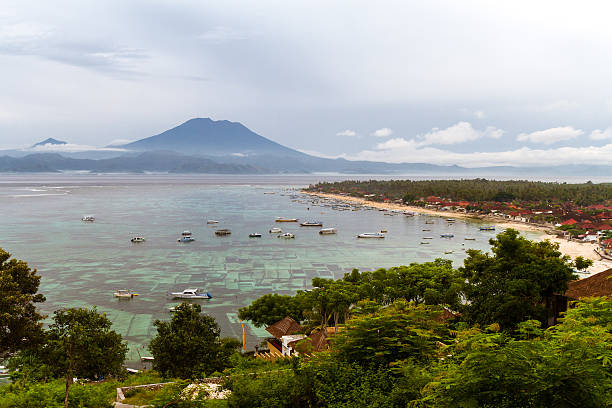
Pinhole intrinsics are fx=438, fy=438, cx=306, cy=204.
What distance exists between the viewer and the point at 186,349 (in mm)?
12680

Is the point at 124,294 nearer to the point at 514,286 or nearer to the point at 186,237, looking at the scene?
the point at 186,237

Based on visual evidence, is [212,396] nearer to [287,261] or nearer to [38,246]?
[287,261]

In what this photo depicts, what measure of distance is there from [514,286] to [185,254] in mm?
30140

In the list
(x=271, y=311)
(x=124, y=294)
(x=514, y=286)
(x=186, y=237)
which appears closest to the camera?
(x=514, y=286)

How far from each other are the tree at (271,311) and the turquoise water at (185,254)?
4.64 ft

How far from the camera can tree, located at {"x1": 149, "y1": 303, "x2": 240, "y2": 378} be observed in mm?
A: 12594

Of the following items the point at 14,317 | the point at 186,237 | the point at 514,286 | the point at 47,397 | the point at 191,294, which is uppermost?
the point at 514,286

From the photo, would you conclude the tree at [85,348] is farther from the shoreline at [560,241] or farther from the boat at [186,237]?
the boat at [186,237]

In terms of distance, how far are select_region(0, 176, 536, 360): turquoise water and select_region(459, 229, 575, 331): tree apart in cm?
994

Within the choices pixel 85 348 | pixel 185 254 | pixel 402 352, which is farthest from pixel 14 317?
pixel 185 254

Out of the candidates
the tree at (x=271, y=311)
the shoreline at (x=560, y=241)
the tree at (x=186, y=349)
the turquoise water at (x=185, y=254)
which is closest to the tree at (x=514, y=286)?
the tree at (x=271, y=311)

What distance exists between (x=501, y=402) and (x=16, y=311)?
1353cm

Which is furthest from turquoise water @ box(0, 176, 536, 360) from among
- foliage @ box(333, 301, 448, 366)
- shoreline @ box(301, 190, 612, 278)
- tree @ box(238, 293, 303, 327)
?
foliage @ box(333, 301, 448, 366)

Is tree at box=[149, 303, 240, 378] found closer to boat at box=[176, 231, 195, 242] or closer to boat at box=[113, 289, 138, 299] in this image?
boat at box=[113, 289, 138, 299]
